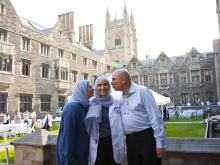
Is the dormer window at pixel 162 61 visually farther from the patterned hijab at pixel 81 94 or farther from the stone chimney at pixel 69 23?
the patterned hijab at pixel 81 94

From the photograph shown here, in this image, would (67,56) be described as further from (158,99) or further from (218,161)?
(218,161)

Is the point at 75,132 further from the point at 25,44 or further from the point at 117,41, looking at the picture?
the point at 117,41

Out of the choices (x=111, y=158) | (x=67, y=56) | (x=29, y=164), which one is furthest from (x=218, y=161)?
(x=67, y=56)

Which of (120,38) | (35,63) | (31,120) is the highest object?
(120,38)

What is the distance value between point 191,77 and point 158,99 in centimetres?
2646

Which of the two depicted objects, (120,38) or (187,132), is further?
(120,38)

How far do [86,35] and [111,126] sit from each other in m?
38.5

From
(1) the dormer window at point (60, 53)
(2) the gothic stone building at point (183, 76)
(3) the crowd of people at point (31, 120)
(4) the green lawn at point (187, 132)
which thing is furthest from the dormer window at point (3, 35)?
(2) the gothic stone building at point (183, 76)

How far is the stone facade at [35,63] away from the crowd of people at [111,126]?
1923cm

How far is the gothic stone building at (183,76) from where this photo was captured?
34575 millimetres

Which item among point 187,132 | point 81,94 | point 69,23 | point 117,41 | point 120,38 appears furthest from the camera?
point 117,41

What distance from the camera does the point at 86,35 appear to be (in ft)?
133

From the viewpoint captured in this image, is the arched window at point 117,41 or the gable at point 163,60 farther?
the arched window at point 117,41

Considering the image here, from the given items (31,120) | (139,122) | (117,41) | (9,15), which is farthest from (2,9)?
(117,41)
